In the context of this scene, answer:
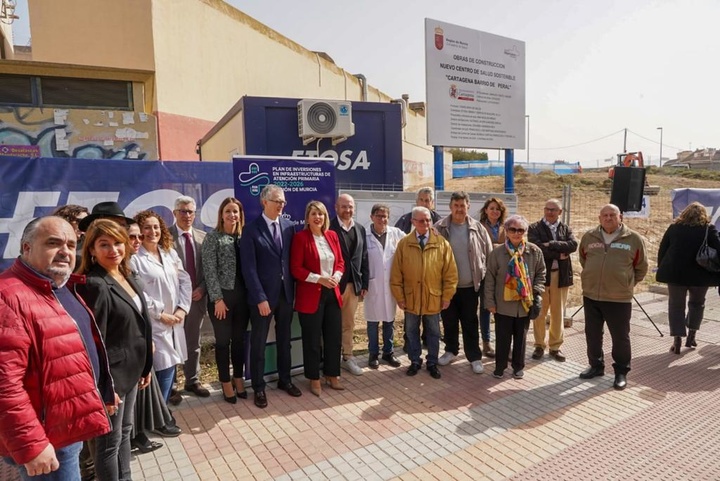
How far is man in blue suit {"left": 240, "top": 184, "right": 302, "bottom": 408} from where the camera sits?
3.92 m

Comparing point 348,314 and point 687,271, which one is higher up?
point 687,271

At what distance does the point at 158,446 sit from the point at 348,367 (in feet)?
6.73

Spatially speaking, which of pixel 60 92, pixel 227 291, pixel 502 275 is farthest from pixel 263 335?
pixel 60 92

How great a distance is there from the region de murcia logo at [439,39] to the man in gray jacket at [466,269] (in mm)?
2954

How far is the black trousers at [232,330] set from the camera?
3.98 metres

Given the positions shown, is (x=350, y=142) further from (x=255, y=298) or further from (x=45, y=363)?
(x=45, y=363)

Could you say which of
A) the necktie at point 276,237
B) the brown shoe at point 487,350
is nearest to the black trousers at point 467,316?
the brown shoe at point 487,350

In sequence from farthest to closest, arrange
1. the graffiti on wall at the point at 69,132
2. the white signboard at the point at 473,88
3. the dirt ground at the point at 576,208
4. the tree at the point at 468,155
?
the tree at the point at 468,155
the graffiti on wall at the point at 69,132
the white signboard at the point at 473,88
the dirt ground at the point at 576,208

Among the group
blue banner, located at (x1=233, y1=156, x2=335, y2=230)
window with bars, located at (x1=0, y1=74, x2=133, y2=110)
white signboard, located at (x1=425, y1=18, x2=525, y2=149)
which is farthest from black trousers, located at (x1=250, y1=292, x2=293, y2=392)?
window with bars, located at (x1=0, y1=74, x2=133, y2=110)

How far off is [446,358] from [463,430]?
143 cm

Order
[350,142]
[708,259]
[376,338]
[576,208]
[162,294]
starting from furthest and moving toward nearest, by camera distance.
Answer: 1. [576,208]
2. [350,142]
3. [708,259]
4. [376,338]
5. [162,294]

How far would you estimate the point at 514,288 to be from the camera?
453cm

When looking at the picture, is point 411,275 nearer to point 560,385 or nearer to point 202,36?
point 560,385

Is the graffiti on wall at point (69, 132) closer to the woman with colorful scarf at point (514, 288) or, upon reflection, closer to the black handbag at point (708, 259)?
the woman with colorful scarf at point (514, 288)
